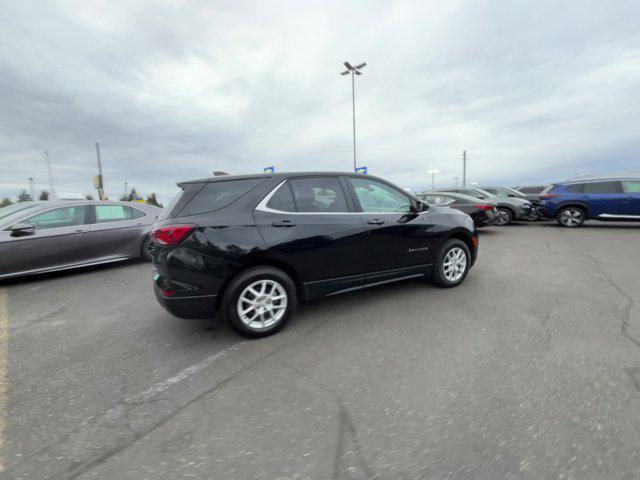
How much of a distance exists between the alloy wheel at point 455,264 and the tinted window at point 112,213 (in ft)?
20.7

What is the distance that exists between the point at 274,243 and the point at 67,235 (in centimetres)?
494

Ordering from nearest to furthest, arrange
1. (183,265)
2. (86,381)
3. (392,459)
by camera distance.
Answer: (392,459) < (86,381) < (183,265)

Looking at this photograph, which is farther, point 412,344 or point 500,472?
point 412,344

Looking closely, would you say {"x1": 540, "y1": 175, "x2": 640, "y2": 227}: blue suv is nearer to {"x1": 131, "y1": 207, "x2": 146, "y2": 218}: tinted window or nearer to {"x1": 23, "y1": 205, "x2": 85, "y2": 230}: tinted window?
{"x1": 131, "y1": 207, "x2": 146, "y2": 218}: tinted window

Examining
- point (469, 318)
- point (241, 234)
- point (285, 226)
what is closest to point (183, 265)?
point (241, 234)

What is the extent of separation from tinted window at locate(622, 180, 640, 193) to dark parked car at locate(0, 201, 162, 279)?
45.0 ft

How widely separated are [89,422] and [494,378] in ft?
9.19

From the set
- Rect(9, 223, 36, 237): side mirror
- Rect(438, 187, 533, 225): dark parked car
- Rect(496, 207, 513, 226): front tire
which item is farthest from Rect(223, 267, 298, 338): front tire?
Rect(496, 207, 513, 226): front tire

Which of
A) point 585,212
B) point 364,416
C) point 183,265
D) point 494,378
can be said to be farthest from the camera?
point 585,212

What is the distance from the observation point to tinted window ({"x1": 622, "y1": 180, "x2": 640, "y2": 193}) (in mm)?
10016

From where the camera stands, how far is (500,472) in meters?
1.60

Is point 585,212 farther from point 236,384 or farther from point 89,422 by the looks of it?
point 89,422

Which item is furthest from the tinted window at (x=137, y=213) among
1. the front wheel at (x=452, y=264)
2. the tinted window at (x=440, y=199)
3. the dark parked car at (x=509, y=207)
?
the dark parked car at (x=509, y=207)

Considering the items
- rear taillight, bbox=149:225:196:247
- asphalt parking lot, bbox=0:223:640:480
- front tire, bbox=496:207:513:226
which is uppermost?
rear taillight, bbox=149:225:196:247
